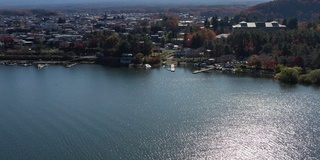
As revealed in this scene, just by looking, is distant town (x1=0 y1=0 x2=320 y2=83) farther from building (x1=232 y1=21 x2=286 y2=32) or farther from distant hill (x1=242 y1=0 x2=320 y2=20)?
distant hill (x1=242 y1=0 x2=320 y2=20)

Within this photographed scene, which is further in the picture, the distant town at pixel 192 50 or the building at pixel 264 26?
the building at pixel 264 26

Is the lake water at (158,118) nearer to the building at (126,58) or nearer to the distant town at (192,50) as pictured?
the distant town at (192,50)

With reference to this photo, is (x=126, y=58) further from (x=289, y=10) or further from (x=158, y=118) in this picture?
(x=289, y=10)

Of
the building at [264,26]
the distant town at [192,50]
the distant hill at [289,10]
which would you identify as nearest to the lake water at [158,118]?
the distant town at [192,50]

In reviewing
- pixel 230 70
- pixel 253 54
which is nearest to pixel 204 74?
pixel 230 70

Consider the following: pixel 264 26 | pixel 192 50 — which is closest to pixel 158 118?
pixel 192 50

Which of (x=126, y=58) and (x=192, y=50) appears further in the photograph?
(x=192, y=50)

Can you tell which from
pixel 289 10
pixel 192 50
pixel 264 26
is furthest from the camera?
pixel 289 10
